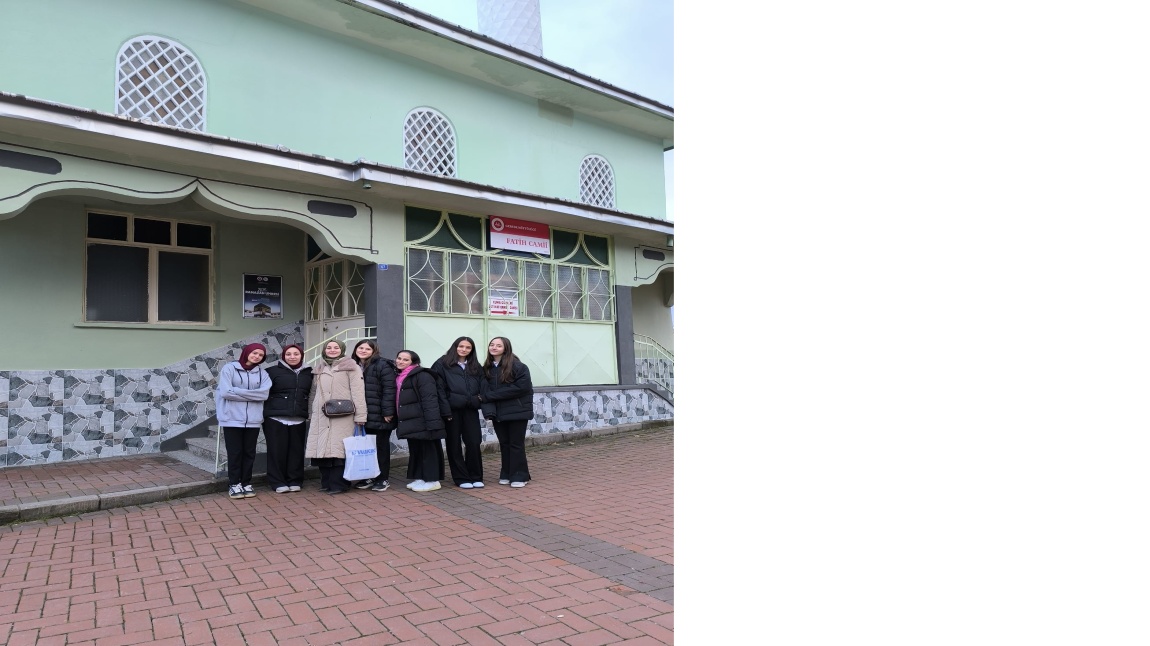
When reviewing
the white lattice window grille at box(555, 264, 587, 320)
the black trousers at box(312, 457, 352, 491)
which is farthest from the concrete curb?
the white lattice window grille at box(555, 264, 587, 320)

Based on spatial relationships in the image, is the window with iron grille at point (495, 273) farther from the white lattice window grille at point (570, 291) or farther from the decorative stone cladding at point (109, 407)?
the decorative stone cladding at point (109, 407)

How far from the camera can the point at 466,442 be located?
8281 mm

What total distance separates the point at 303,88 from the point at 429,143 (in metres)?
2.22

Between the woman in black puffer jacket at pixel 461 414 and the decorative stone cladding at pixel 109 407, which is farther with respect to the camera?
the decorative stone cladding at pixel 109 407

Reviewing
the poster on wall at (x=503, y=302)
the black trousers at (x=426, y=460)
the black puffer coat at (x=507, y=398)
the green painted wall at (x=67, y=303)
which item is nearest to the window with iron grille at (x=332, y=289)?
the green painted wall at (x=67, y=303)

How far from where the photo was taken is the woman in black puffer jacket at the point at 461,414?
26.8 ft

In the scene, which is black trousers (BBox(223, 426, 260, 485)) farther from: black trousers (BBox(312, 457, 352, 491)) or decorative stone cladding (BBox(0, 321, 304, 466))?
decorative stone cladding (BBox(0, 321, 304, 466))

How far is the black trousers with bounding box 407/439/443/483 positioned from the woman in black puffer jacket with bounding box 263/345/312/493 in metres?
1.21

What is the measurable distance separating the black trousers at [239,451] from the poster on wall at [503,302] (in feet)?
14.4

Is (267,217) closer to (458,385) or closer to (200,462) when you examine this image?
(200,462)
